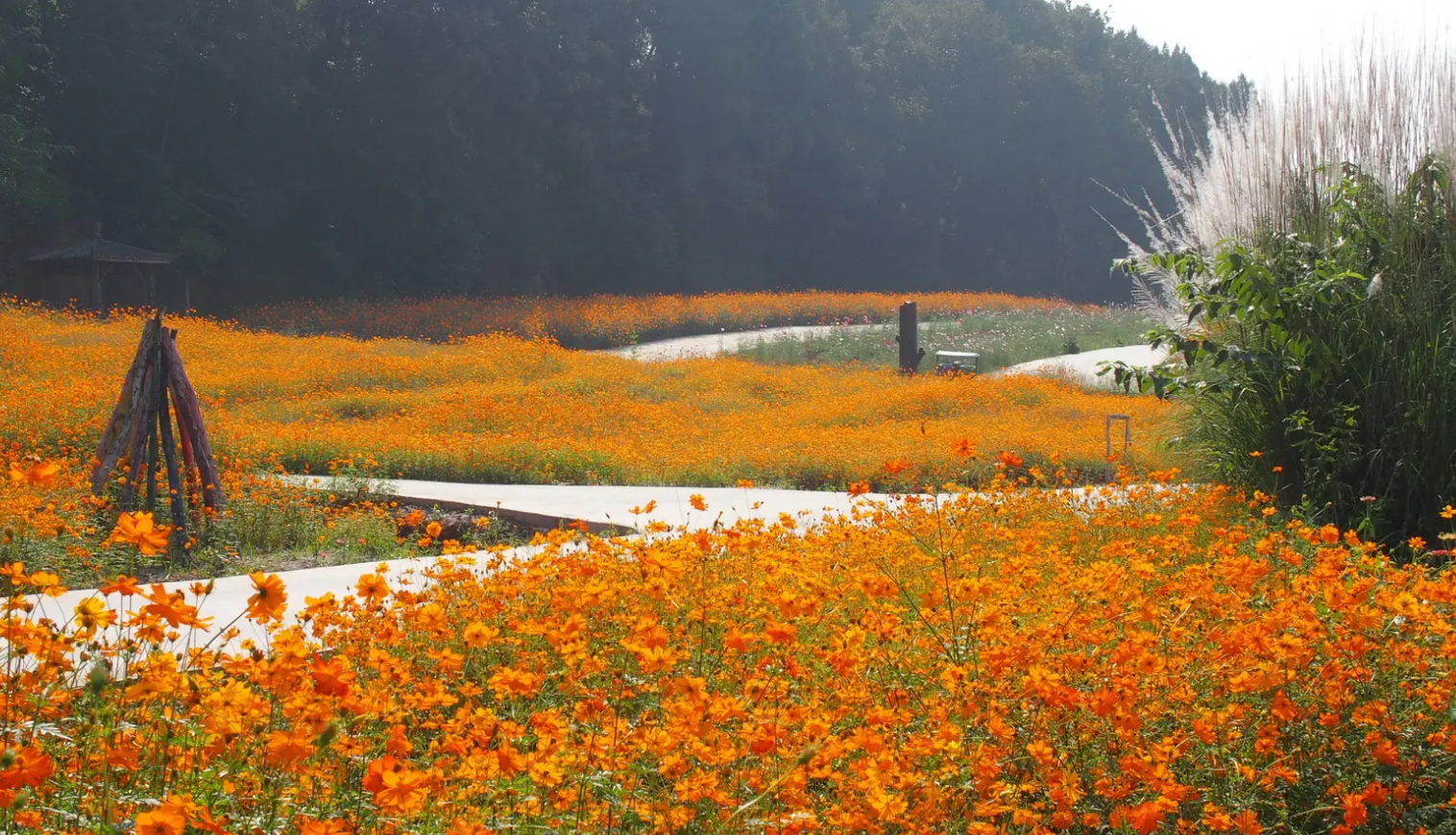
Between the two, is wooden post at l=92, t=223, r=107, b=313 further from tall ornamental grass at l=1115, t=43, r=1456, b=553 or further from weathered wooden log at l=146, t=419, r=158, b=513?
tall ornamental grass at l=1115, t=43, r=1456, b=553

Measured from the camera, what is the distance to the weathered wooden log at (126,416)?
22.1 ft

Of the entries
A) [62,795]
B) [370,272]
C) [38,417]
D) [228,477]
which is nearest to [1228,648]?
[62,795]

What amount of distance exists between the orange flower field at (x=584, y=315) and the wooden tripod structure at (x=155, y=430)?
588 inches

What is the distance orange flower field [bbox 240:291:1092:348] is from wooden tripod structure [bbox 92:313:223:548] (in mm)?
14947

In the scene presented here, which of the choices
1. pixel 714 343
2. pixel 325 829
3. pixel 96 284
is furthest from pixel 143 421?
pixel 96 284

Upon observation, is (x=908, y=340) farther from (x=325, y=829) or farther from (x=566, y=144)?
(x=566, y=144)

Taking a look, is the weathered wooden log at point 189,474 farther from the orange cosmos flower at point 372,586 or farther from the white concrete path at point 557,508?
the orange cosmos flower at point 372,586

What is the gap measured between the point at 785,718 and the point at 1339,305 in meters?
4.49

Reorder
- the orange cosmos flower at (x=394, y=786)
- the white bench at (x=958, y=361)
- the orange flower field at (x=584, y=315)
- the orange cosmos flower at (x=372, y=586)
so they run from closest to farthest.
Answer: the orange cosmos flower at (x=394, y=786) < the orange cosmos flower at (x=372, y=586) < the white bench at (x=958, y=361) < the orange flower field at (x=584, y=315)

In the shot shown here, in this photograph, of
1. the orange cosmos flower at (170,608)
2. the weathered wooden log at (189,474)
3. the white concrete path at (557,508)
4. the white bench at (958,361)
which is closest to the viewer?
the orange cosmos flower at (170,608)

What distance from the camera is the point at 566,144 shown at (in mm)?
33875

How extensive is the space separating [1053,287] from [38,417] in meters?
42.7

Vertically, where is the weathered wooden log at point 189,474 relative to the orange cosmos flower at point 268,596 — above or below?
below

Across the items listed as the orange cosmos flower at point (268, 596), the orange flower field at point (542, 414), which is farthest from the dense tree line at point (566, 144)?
the orange cosmos flower at point (268, 596)
